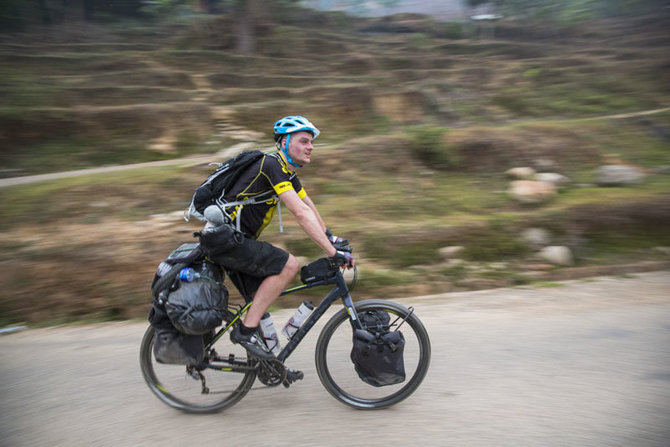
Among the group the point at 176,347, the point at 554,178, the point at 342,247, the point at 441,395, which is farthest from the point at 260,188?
the point at 554,178

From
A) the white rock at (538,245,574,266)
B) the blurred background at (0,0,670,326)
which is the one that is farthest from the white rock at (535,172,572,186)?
the white rock at (538,245,574,266)

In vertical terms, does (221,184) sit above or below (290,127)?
below

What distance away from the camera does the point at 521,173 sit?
10.0m

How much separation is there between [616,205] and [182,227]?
6.73 meters

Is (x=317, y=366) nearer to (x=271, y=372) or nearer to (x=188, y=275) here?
(x=271, y=372)

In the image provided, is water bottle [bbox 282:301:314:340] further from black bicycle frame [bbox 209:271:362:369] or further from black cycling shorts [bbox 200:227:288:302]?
black cycling shorts [bbox 200:227:288:302]

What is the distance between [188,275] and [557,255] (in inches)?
218

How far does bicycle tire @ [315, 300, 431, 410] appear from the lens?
11.9ft

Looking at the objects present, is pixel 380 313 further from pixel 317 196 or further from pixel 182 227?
pixel 317 196

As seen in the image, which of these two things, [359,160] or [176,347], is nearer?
[176,347]

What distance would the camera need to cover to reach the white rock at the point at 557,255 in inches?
281

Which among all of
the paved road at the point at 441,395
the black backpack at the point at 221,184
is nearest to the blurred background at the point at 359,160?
the paved road at the point at 441,395

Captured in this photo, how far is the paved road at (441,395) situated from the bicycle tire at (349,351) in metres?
0.09

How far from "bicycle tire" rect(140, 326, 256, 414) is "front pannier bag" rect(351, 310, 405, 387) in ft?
2.66
